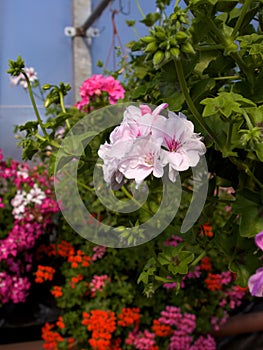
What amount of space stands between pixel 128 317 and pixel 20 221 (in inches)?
20.7

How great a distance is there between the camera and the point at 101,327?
145cm

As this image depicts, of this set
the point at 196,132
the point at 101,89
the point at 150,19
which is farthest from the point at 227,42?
the point at 101,89

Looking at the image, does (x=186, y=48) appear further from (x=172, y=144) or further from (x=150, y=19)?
(x=150, y=19)

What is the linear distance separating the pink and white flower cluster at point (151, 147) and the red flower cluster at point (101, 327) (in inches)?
41.5

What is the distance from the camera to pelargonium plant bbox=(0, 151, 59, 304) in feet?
5.55

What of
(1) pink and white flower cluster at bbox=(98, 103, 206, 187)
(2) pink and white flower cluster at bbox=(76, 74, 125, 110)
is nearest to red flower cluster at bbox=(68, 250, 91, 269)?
(2) pink and white flower cluster at bbox=(76, 74, 125, 110)

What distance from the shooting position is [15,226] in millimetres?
1708

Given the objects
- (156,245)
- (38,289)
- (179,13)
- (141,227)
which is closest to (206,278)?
(156,245)

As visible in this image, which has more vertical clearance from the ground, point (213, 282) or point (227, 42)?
point (227, 42)

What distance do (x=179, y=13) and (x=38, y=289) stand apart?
5.11ft

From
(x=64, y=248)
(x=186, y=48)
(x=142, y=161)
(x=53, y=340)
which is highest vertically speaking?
(x=186, y=48)

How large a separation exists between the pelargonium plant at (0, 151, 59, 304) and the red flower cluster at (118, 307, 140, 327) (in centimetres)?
39

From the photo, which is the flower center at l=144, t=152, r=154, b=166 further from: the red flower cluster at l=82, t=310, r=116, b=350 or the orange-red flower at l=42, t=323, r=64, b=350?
the orange-red flower at l=42, t=323, r=64, b=350

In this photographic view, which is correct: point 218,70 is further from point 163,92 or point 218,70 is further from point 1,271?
point 1,271
